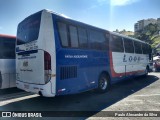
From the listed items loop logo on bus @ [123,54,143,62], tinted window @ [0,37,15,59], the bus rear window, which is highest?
the bus rear window

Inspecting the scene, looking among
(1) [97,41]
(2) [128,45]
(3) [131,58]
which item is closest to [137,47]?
(3) [131,58]

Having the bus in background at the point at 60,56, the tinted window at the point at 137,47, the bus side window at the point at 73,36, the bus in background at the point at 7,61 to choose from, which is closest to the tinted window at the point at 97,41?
the bus in background at the point at 60,56

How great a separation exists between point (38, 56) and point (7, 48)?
11.5 feet

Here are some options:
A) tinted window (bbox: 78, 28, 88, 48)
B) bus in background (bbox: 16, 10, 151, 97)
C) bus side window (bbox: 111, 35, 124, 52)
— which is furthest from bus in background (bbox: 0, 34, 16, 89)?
bus side window (bbox: 111, 35, 124, 52)

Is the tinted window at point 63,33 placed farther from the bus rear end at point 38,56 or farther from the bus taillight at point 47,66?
the bus taillight at point 47,66

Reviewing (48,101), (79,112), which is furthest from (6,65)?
(79,112)

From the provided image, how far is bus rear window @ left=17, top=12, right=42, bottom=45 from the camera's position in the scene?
6.44 m

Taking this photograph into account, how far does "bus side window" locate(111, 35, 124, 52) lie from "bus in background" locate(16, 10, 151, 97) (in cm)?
47

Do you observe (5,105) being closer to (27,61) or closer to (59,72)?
(27,61)

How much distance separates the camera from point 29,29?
689cm

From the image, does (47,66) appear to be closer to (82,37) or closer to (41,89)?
(41,89)

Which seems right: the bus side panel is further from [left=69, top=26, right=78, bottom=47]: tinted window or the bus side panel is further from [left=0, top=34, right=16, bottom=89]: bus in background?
[left=0, top=34, right=16, bottom=89]: bus in background

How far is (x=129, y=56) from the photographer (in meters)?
12.1

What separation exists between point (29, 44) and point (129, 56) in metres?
7.51
